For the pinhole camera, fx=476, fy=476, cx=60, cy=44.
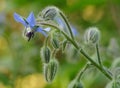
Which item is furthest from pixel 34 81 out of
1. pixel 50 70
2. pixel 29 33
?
pixel 29 33

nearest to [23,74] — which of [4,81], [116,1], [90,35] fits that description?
[4,81]

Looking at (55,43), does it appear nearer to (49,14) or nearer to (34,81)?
(49,14)

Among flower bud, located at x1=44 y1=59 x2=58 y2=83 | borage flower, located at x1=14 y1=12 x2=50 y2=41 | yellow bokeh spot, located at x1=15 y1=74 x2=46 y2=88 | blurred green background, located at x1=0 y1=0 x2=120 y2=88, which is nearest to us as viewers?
borage flower, located at x1=14 y1=12 x2=50 y2=41

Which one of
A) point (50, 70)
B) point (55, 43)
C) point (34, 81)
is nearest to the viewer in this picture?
point (55, 43)

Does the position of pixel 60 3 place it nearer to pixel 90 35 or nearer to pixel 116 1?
pixel 116 1

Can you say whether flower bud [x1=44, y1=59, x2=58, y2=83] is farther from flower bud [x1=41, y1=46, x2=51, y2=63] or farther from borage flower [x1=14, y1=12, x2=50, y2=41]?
borage flower [x1=14, y1=12, x2=50, y2=41]

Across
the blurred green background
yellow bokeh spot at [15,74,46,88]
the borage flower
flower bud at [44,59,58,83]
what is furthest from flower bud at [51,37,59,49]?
yellow bokeh spot at [15,74,46,88]

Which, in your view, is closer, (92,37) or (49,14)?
(49,14)

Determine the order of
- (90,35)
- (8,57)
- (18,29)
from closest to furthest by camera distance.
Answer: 1. (90,35)
2. (8,57)
3. (18,29)
